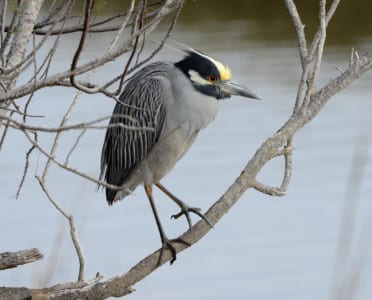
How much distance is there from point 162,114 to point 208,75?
29 cm

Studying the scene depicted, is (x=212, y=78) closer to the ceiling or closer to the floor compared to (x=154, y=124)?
closer to the ceiling

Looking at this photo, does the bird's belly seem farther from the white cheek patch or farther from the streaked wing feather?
→ the white cheek patch

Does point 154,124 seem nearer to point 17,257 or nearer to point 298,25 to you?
point 298,25

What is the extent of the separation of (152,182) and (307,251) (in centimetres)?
309

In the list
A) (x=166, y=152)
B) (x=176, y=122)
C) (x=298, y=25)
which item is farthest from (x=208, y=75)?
(x=298, y=25)

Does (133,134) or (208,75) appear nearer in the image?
(208,75)

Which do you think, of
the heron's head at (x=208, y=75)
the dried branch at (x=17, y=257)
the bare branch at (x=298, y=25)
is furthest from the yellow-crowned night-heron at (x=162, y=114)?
the dried branch at (x=17, y=257)

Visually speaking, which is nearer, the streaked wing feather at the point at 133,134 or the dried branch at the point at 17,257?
the dried branch at the point at 17,257

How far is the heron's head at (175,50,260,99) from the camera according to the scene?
16.1 ft

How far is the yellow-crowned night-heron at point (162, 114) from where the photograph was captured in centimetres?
493

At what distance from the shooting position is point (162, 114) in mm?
5039

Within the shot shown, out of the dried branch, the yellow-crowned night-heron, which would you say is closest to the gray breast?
the yellow-crowned night-heron

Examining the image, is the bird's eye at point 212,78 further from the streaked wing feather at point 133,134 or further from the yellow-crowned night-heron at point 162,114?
the streaked wing feather at point 133,134

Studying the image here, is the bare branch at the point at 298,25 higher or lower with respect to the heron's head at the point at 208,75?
lower
